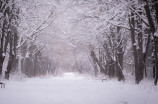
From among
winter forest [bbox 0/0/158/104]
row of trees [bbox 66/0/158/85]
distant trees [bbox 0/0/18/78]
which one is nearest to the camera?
winter forest [bbox 0/0/158/104]

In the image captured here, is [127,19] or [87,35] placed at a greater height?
[127,19]


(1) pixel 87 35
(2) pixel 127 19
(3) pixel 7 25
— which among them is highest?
(2) pixel 127 19

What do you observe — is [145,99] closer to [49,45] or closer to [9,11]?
[9,11]

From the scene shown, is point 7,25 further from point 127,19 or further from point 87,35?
point 127,19

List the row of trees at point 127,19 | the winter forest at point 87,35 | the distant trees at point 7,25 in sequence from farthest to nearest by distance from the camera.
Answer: the distant trees at point 7,25 < the row of trees at point 127,19 < the winter forest at point 87,35

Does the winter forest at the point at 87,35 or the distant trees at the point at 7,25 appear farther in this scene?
the distant trees at the point at 7,25

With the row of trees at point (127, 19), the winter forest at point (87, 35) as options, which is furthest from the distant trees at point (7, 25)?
the row of trees at point (127, 19)

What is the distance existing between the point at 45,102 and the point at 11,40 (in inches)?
375

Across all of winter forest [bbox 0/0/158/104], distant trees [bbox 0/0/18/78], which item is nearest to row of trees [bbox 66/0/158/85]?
winter forest [bbox 0/0/158/104]

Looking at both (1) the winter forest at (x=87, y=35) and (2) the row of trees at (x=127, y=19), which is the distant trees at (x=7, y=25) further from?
(2) the row of trees at (x=127, y=19)

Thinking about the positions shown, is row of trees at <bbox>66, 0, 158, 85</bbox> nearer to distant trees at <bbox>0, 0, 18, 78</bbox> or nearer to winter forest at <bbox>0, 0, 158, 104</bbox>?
winter forest at <bbox>0, 0, 158, 104</bbox>

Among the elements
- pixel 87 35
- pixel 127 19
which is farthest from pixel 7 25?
pixel 127 19

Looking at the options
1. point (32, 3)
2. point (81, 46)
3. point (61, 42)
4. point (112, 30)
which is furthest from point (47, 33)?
point (112, 30)

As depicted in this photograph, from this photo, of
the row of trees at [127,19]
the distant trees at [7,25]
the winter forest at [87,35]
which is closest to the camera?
the winter forest at [87,35]
